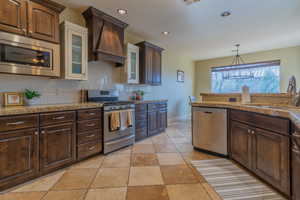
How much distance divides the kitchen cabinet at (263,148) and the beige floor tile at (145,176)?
1220 millimetres

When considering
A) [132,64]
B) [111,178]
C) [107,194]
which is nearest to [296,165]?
[107,194]

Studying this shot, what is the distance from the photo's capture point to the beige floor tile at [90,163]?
231 centimetres

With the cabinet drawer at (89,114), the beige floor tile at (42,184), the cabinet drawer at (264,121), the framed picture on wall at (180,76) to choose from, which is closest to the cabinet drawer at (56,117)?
the cabinet drawer at (89,114)

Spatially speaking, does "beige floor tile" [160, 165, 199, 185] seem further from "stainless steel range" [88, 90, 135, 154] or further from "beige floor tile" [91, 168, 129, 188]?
"stainless steel range" [88, 90, 135, 154]

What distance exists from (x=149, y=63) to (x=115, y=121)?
2.00 m

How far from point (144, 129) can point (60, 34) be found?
256 cm

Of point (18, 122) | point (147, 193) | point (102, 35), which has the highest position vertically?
point (102, 35)

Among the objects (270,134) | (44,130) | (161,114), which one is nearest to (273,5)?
(270,134)

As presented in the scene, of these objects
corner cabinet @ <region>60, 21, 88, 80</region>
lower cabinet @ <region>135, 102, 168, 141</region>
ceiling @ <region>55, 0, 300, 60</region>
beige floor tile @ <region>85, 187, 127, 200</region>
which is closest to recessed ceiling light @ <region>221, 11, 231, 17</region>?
ceiling @ <region>55, 0, 300, 60</region>

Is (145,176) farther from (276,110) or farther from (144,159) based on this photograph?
(276,110)

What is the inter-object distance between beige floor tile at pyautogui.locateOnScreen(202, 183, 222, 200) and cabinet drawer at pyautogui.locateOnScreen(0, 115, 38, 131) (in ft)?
7.30

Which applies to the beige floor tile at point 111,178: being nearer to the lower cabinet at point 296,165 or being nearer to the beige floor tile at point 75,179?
the beige floor tile at point 75,179

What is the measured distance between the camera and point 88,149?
2496 millimetres

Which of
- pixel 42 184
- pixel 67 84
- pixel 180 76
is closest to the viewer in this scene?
pixel 42 184
